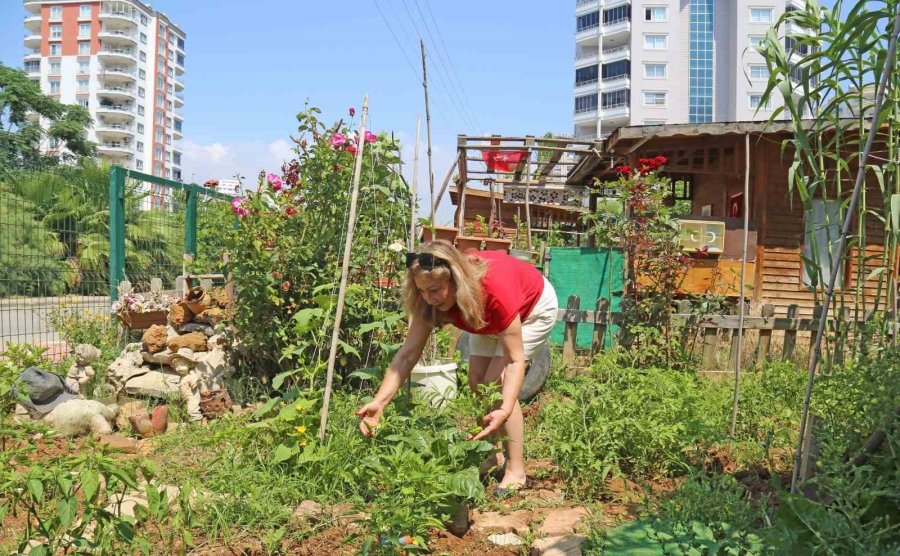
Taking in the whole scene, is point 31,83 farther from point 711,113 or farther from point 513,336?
point 711,113

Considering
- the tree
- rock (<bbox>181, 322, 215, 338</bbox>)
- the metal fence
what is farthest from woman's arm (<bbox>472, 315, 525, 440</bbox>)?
the tree

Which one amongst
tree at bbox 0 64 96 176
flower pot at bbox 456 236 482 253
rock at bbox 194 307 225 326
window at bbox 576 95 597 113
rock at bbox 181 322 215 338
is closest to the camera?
rock at bbox 194 307 225 326

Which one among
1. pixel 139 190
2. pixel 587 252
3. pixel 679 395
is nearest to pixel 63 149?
pixel 139 190

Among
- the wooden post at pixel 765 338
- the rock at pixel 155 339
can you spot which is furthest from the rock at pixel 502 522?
the wooden post at pixel 765 338

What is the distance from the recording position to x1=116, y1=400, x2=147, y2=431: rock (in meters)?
4.84

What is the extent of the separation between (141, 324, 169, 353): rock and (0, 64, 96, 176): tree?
29.6 m

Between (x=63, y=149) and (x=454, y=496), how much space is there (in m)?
46.7

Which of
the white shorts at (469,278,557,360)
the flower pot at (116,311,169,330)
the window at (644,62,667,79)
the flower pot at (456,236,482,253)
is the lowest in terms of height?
the flower pot at (116,311,169,330)

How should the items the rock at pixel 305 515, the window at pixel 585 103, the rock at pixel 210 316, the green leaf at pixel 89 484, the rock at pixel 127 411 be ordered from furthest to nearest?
1. the window at pixel 585 103
2. the rock at pixel 210 316
3. the rock at pixel 127 411
4. the rock at pixel 305 515
5. the green leaf at pixel 89 484

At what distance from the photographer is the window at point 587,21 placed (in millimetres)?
60000

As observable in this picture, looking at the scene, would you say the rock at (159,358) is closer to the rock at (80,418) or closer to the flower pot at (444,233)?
the rock at (80,418)

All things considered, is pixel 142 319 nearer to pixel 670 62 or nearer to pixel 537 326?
pixel 537 326

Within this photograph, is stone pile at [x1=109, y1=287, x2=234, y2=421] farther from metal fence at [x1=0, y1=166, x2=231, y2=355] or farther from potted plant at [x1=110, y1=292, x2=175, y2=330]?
metal fence at [x1=0, y1=166, x2=231, y2=355]

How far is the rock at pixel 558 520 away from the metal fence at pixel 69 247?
3407 millimetres
